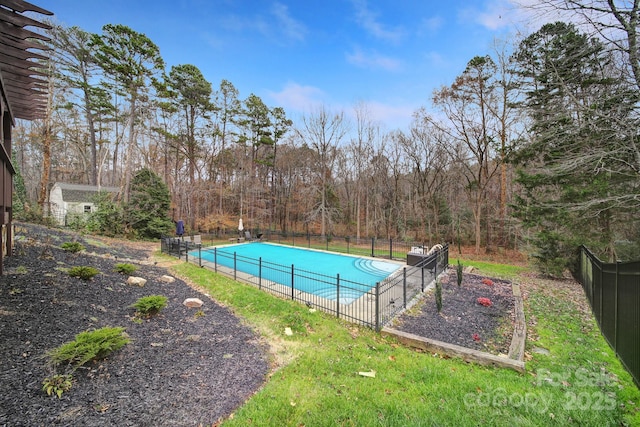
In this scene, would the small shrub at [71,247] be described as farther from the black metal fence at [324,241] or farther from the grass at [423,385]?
the black metal fence at [324,241]

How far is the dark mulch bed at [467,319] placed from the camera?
4.67 m

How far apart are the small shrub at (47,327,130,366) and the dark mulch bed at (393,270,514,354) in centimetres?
469

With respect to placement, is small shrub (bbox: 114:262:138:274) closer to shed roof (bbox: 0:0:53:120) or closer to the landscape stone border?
shed roof (bbox: 0:0:53:120)

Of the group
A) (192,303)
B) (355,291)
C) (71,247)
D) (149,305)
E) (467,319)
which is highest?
(71,247)

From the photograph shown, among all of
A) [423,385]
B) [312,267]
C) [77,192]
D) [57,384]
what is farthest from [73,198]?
[423,385]

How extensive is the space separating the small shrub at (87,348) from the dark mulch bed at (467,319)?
4695 mm

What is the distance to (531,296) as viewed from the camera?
281 inches

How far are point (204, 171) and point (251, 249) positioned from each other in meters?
10.9

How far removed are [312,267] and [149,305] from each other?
308 inches

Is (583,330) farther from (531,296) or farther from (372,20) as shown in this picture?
(372,20)

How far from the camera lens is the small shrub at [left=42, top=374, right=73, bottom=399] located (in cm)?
250

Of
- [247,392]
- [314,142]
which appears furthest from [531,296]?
[314,142]

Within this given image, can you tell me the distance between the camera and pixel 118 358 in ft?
10.8

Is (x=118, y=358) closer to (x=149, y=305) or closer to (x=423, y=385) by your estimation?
(x=149, y=305)
